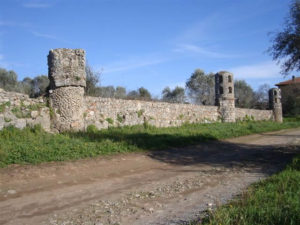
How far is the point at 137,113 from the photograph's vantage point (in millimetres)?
15242

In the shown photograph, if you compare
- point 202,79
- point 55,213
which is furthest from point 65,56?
point 202,79

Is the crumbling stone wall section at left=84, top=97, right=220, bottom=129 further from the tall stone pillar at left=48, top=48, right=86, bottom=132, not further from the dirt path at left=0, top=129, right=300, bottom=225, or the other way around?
the dirt path at left=0, top=129, right=300, bottom=225

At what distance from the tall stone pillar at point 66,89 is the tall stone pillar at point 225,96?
14611 millimetres

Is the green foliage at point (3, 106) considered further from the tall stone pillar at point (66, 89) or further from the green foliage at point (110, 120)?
the green foliage at point (110, 120)

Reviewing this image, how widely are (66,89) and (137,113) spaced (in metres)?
4.91

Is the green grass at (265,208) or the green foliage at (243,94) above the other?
the green foliage at (243,94)

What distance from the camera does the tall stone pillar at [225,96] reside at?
23083 millimetres

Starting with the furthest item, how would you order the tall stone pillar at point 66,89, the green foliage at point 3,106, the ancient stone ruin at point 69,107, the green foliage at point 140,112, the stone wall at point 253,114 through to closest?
the stone wall at point 253,114, the green foliage at point 140,112, the tall stone pillar at point 66,89, the ancient stone ruin at point 69,107, the green foliage at point 3,106

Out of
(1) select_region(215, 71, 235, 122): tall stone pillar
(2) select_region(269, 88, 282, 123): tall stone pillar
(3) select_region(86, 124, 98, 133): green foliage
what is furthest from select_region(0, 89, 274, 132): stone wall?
(2) select_region(269, 88, 282, 123): tall stone pillar

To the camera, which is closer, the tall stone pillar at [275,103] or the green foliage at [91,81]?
the green foliage at [91,81]

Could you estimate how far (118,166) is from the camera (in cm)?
822

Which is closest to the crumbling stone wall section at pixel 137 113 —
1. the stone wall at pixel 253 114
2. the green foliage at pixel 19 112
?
the green foliage at pixel 19 112

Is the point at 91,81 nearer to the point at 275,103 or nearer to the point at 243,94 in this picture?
the point at 275,103

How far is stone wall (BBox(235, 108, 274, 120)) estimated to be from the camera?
83.3ft
